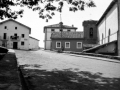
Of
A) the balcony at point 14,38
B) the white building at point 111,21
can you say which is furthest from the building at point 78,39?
the balcony at point 14,38

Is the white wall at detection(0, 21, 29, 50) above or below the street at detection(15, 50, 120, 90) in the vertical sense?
above

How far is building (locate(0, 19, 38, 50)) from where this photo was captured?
48.8m

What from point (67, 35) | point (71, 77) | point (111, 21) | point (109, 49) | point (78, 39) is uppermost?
point (111, 21)

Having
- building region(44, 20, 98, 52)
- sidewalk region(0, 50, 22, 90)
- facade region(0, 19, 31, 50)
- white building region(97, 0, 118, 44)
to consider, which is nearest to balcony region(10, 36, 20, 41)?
facade region(0, 19, 31, 50)

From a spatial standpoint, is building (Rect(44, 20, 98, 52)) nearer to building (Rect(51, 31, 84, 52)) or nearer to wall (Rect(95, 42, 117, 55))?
building (Rect(51, 31, 84, 52))

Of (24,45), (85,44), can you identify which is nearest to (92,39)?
(85,44)

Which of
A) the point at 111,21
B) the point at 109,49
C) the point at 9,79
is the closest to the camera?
the point at 9,79

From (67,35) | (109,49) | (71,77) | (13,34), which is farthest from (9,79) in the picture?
(13,34)

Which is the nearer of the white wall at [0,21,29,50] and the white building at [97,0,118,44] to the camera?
the white building at [97,0,118,44]

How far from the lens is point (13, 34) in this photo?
5006 cm

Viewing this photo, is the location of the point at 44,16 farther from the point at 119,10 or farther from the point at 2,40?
the point at 2,40

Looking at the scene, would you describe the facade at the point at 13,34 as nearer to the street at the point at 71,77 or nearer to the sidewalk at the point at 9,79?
the street at the point at 71,77

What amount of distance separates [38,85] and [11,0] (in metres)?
5.49

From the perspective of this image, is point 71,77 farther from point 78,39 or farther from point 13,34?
point 13,34
